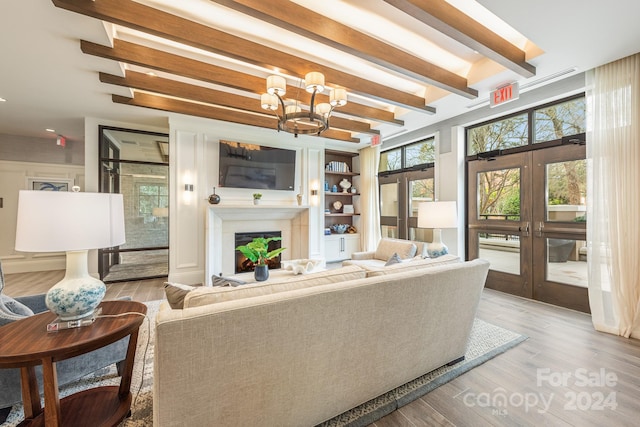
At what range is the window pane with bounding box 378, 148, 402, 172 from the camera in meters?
5.80

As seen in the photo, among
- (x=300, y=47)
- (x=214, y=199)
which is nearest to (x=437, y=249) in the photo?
(x=300, y=47)

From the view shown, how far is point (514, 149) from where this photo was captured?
12.0 feet

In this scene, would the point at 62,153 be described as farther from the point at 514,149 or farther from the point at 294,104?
the point at 514,149

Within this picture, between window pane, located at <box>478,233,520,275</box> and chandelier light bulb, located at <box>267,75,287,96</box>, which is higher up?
chandelier light bulb, located at <box>267,75,287,96</box>

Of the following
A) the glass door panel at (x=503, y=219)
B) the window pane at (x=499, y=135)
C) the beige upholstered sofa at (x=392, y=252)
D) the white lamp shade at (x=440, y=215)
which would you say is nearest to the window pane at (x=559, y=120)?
the window pane at (x=499, y=135)

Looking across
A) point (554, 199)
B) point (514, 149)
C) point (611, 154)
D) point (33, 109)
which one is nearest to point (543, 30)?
point (611, 154)

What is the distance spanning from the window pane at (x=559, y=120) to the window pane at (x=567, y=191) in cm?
38

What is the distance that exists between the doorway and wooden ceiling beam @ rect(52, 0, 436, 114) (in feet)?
9.98

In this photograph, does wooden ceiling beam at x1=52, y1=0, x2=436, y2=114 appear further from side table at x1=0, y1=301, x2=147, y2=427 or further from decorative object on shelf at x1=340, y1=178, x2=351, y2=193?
decorative object on shelf at x1=340, y1=178, x2=351, y2=193

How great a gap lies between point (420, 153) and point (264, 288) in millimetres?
4813

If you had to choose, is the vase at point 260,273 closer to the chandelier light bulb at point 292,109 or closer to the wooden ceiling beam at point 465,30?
the chandelier light bulb at point 292,109

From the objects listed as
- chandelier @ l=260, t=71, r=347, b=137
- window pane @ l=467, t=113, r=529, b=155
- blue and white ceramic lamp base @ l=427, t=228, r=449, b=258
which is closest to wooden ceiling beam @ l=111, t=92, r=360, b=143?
chandelier @ l=260, t=71, r=347, b=137

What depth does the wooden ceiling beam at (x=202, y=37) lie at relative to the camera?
194 centimetres

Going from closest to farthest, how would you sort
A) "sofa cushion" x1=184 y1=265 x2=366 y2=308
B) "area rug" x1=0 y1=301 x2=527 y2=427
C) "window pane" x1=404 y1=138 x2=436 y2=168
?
"sofa cushion" x1=184 y1=265 x2=366 y2=308, "area rug" x1=0 y1=301 x2=527 y2=427, "window pane" x1=404 y1=138 x2=436 y2=168
